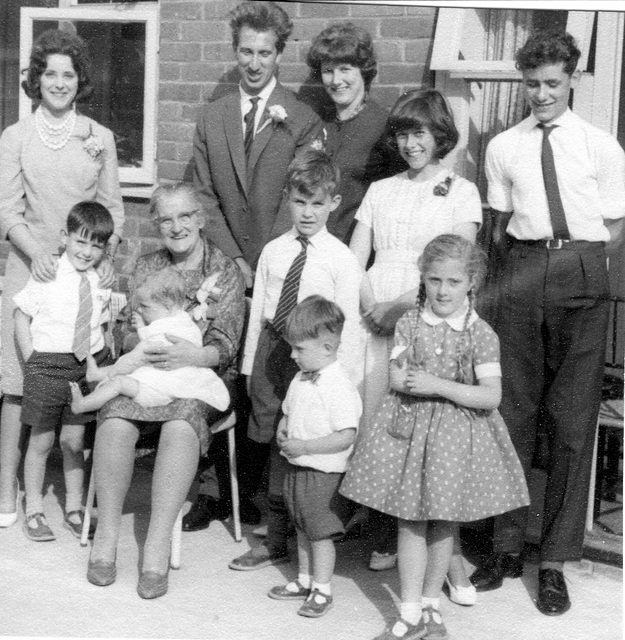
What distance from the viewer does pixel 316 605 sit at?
3383 millimetres

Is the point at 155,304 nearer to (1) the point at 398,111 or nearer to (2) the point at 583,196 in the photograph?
(1) the point at 398,111

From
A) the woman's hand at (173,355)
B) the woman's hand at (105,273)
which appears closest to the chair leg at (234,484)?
the woman's hand at (173,355)

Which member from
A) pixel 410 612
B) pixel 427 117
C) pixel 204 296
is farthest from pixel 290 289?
pixel 410 612

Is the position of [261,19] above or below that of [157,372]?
above

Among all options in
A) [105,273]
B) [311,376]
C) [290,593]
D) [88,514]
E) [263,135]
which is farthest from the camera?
[263,135]

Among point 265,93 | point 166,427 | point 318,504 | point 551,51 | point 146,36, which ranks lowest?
point 318,504

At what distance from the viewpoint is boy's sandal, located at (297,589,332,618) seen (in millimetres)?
3371

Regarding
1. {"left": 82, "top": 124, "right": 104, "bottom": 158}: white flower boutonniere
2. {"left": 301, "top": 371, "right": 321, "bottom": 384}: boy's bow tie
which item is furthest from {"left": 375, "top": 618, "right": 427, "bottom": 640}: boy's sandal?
{"left": 82, "top": 124, "right": 104, "bottom": 158}: white flower boutonniere

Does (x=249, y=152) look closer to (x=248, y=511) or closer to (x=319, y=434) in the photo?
(x=319, y=434)

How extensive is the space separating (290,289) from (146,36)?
6.03ft

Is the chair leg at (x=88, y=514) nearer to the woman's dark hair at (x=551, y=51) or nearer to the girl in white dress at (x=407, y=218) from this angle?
the girl in white dress at (x=407, y=218)

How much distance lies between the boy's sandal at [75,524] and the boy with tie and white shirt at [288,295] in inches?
28.4

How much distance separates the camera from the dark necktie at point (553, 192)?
3486 millimetres

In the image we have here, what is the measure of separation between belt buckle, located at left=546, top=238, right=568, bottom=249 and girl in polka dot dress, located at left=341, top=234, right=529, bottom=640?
35cm
